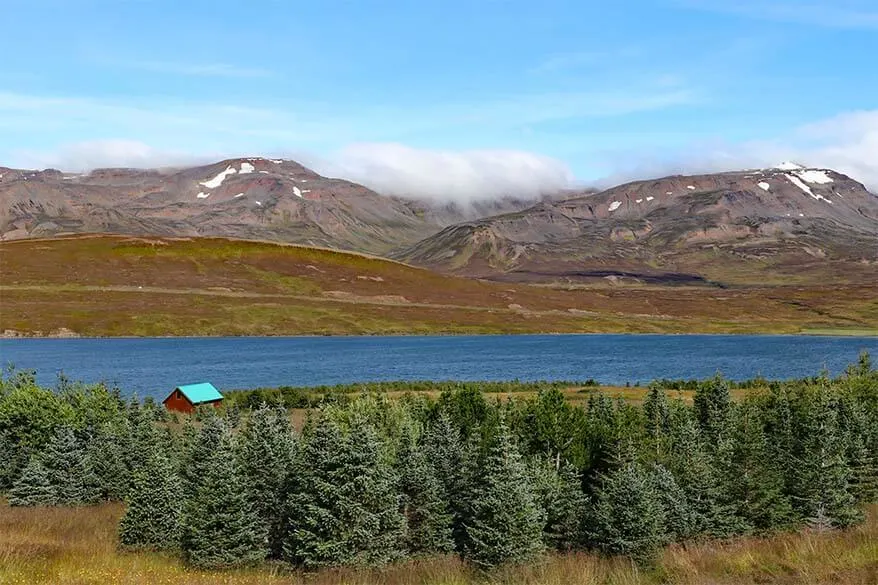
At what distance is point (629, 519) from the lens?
105 ft

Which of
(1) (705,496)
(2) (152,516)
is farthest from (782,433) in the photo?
(2) (152,516)

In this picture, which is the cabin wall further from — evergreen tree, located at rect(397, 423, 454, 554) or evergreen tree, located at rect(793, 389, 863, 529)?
evergreen tree, located at rect(793, 389, 863, 529)

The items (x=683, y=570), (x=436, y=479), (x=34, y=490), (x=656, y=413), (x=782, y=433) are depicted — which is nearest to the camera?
(x=683, y=570)

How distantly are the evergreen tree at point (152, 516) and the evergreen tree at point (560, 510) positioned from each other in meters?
16.4

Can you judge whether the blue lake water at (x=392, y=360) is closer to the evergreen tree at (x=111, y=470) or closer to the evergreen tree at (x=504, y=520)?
the evergreen tree at (x=111, y=470)

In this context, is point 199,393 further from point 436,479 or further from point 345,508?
point 345,508

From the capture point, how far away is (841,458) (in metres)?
39.4

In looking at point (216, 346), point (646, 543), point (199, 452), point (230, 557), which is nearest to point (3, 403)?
point (199, 452)

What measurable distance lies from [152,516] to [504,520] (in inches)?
596

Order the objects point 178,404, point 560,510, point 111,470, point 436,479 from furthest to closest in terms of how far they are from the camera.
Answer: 1. point 178,404
2. point 111,470
3. point 436,479
4. point 560,510

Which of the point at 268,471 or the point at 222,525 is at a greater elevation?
the point at 268,471

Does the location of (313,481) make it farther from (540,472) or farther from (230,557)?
(540,472)

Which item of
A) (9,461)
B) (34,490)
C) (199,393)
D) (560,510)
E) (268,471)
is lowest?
(199,393)

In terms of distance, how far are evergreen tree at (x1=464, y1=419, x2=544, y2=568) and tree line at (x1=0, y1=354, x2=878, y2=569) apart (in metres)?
0.08
